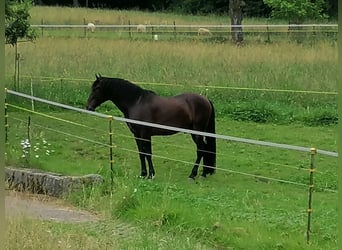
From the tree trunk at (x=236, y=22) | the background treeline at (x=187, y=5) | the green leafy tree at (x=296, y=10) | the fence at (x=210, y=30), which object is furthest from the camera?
the background treeline at (x=187, y=5)

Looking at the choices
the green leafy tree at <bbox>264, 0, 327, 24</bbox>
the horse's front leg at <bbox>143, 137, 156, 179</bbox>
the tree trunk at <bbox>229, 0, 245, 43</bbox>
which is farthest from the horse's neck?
the green leafy tree at <bbox>264, 0, 327, 24</bbox>

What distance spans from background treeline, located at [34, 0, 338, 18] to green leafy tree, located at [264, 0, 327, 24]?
467 cm

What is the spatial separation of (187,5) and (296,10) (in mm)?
16742

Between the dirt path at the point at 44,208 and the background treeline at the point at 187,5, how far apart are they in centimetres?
3043

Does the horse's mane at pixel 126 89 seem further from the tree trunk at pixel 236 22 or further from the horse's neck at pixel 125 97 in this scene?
the tree trunk at pixel 236 22

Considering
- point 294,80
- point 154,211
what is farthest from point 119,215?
point 294,80

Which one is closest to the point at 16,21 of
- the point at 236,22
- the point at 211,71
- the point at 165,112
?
the point at 211,71

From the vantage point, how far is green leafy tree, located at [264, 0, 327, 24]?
30047mm

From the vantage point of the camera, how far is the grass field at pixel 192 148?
6.04 metres

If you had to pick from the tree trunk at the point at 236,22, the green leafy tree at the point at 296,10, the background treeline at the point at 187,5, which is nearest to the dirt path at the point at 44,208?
the tree trunk at the point at 236,22

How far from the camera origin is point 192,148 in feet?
35.4

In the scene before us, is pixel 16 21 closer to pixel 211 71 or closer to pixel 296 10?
pixel 211 71

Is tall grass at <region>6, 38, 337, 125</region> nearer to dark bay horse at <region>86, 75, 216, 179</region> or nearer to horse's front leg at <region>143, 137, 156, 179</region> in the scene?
dark bay horse at <region>86, 75, 216, 179</region>

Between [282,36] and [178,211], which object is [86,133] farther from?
[282,36]
